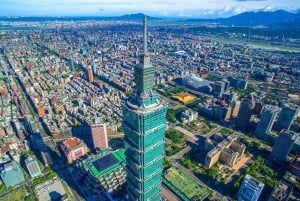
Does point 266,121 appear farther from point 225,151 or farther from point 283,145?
point 225,151

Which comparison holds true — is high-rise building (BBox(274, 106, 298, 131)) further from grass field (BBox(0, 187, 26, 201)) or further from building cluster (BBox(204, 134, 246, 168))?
grass field (BBox(0, 187, 26, 201))

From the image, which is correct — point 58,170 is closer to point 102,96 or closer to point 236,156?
point 102,96

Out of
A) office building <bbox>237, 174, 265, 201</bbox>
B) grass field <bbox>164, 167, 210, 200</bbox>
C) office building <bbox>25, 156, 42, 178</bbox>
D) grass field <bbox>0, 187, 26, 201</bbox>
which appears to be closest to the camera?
office building <bbox>237, 174, 265, 201</bbox>

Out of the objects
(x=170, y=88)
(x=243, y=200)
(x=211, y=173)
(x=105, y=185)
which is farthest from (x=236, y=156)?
(x=170, y=88)

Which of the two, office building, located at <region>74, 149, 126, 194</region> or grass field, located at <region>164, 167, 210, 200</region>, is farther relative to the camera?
office building, located at <region>74, 149, 126, 194</region>

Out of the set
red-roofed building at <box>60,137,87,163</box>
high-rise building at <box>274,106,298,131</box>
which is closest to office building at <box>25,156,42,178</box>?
red-roofed building at <box>60,137,87,163</box>

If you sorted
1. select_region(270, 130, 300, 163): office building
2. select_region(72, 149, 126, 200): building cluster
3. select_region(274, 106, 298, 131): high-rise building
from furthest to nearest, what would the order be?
select_region(274, 106, 298, 131): high-rise building < select_region(270, 130, 300, 163): office building < select_region(72, 149, 126, 200): building cluster

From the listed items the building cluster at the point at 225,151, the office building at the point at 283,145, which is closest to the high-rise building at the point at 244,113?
the building cluster at the point at 225,151

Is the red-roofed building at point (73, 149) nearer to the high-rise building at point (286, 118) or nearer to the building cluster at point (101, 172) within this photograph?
the building cluster at point (101, 172)
